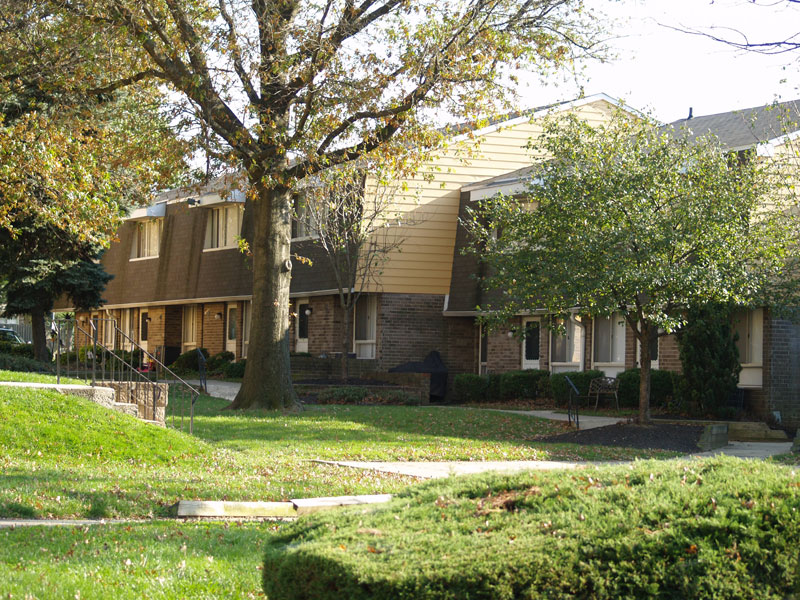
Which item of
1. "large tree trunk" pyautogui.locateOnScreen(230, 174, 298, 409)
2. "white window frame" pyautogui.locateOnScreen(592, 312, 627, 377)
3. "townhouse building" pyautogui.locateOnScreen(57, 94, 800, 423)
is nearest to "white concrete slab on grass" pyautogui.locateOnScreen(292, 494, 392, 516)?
"large tree trunk" pyautogui.locateOnScreen(230, 174, 298, 409)

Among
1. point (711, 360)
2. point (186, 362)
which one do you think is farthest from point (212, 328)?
point (711, 360)

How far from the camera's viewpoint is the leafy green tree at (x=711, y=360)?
854 inches

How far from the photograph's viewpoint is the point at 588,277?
59.6ft

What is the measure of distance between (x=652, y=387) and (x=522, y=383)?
15.0ft

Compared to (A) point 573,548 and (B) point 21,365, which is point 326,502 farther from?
(B) point 21,365

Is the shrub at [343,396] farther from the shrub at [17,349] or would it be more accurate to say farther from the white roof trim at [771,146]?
the shrub at [17,349]

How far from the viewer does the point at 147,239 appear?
40375mm

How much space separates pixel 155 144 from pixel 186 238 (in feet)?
61.0

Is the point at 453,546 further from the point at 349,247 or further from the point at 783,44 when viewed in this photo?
the point at 349,247

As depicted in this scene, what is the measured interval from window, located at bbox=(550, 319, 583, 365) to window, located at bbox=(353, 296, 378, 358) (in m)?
6.02

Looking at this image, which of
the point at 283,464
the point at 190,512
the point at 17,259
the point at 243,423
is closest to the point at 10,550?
the point at 190,512

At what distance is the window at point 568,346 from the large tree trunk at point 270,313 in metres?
10.0

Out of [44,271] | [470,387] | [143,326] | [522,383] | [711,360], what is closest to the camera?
[711,360]

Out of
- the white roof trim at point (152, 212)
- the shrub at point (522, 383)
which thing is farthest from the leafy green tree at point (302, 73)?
the white roof trim at point (152, 212)
